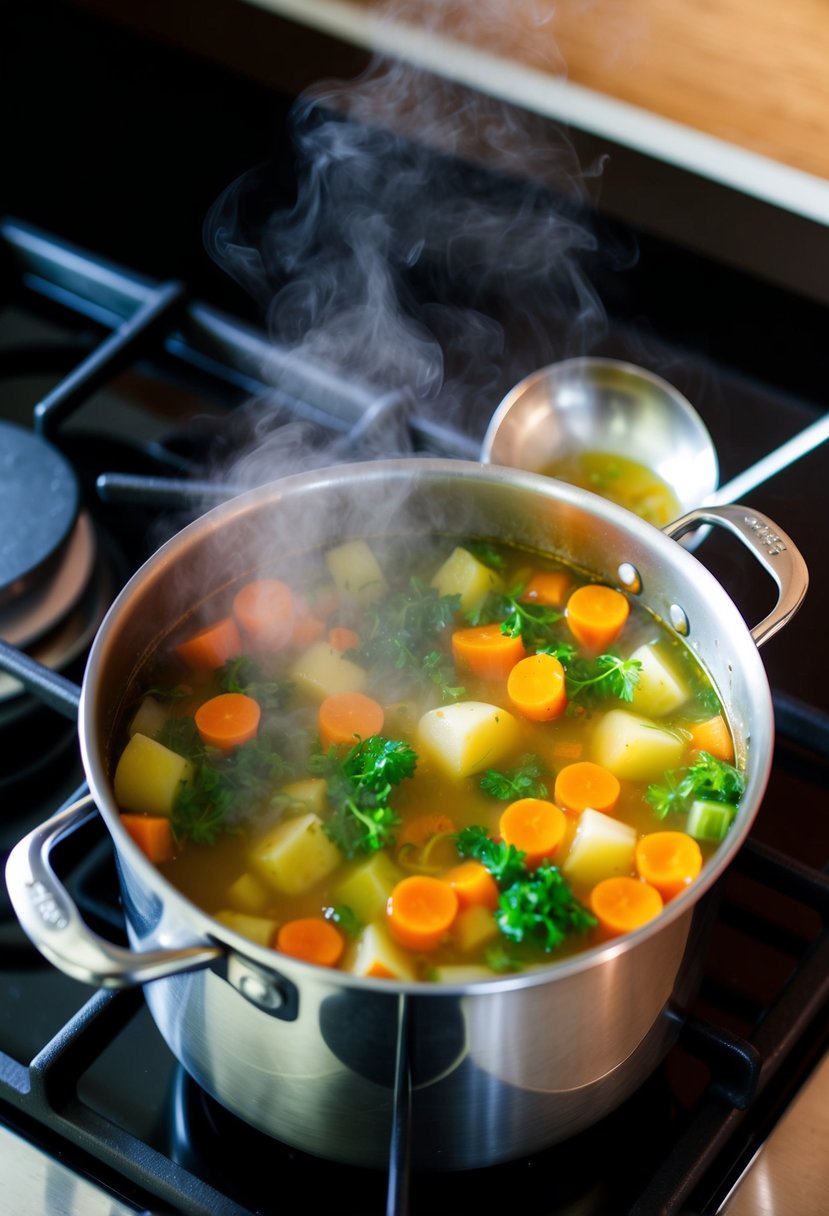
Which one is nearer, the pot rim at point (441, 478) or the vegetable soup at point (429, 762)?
the pot rim at point (441, 478)

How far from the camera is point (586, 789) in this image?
127cm

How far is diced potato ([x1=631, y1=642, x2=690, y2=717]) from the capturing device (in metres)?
1.36

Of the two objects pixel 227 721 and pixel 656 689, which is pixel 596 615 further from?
pixel 227 721

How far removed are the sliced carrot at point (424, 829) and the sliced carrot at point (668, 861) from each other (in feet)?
0.62

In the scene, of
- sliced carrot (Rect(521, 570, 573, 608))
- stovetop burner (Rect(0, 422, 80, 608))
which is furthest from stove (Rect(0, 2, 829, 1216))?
sliced carrot (Rect(521, 570, 573, 608))

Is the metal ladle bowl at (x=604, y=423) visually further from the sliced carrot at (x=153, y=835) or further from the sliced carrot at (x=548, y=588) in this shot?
the sliced carrot at (x=153, y=835)

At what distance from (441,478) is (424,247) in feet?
2.16

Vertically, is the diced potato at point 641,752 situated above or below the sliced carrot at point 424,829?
above

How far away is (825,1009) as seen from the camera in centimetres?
125

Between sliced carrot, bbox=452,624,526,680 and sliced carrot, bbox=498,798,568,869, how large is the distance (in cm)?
20

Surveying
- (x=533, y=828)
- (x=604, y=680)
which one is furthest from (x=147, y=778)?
(x=604, y=680)

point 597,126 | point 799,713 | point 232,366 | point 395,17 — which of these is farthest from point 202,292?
point 799,713

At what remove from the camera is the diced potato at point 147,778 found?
1244mm

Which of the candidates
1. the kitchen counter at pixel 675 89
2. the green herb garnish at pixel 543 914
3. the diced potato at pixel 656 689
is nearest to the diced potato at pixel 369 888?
the green herb garnish at pixel 543 914
